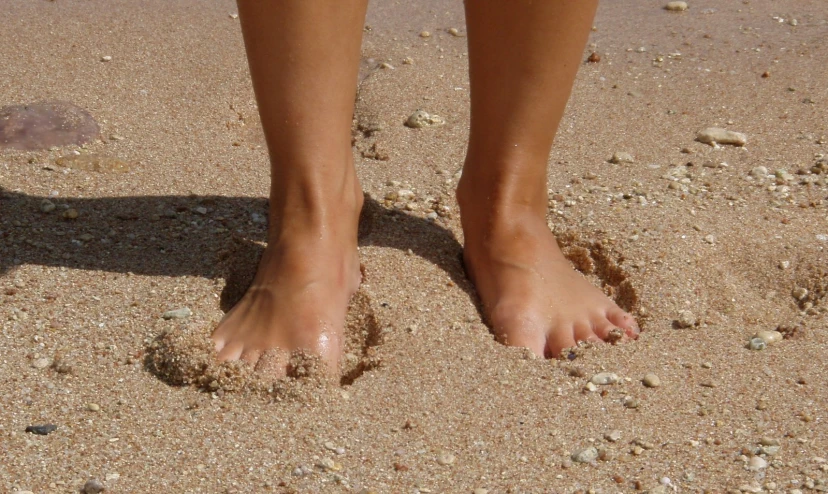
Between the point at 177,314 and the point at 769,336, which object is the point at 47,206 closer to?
the point at 177,314

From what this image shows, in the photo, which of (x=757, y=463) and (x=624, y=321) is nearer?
(x=757, y=463)

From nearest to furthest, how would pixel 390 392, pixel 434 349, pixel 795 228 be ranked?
pixel 390 392, pixel 434 349, pixel 795 228

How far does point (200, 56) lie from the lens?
3166 millimetres

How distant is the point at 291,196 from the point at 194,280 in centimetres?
33

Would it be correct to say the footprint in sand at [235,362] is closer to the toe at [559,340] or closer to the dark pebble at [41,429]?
the dark pebble at [41,429]

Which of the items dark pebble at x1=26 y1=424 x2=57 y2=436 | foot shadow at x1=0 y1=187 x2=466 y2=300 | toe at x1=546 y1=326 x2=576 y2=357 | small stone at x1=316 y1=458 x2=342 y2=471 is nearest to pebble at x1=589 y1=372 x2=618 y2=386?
toe at x1=546 y1=326 x2=576 y2=357

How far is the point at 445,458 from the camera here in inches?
59.1

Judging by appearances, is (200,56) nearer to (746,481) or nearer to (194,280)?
(194,280)

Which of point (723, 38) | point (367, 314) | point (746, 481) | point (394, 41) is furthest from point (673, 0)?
point (746, 481)

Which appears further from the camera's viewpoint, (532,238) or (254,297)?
(532,238)

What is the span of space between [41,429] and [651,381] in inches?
41.3

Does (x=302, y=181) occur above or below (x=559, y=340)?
above

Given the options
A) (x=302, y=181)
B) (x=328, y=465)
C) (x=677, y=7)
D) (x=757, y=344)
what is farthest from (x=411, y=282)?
(x=677, y=7)

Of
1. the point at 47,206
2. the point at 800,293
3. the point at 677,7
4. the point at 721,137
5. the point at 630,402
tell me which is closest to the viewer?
the point at 630,402
